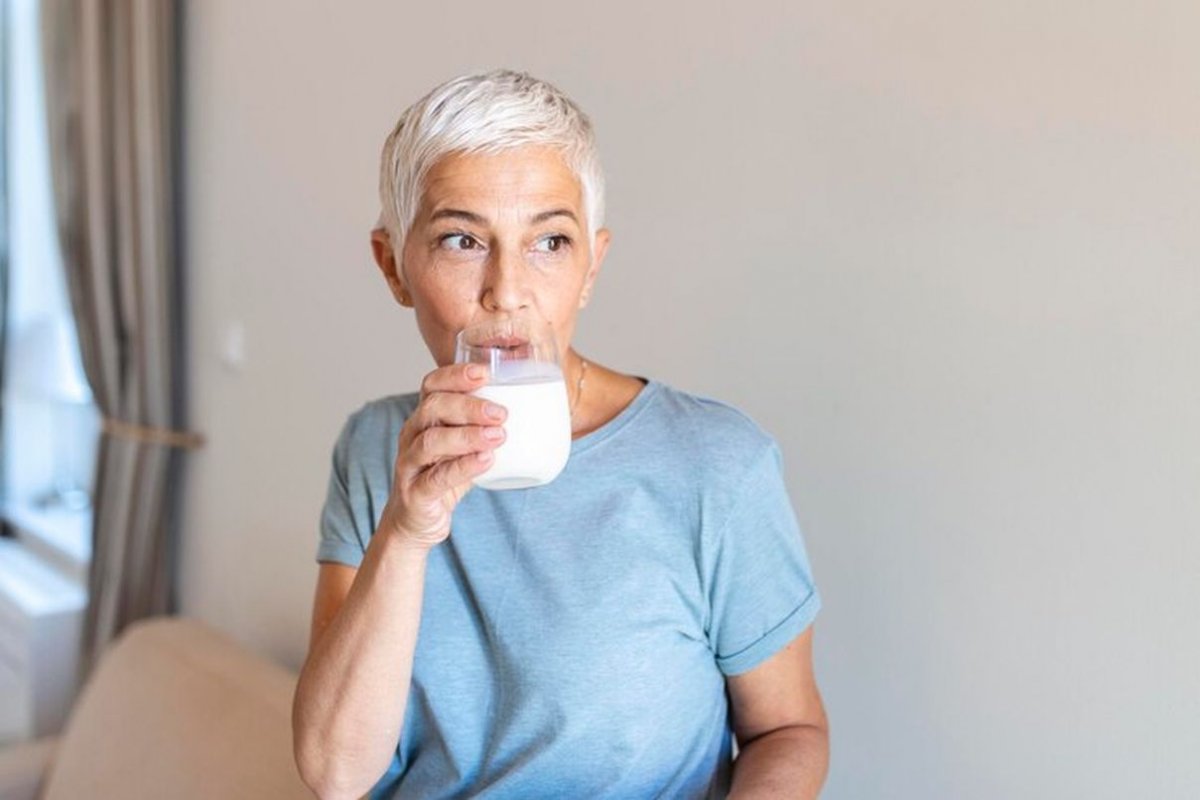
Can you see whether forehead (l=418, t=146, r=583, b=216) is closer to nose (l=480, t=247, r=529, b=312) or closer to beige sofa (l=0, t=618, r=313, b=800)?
nose (l=480, t=247, r=529, b=312)

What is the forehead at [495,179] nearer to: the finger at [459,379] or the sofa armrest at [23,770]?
the finger at [459,379]

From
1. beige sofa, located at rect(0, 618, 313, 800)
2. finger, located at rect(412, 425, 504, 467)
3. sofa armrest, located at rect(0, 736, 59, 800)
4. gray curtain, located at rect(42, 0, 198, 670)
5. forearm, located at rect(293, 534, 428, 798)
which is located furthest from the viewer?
gray curtain, located at rect(42, 0, 198, 670)

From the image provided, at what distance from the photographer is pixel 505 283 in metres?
1.03

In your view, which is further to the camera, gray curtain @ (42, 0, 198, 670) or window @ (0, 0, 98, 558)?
window @ (0, 0, 98, 558)

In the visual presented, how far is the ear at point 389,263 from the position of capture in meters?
1.17

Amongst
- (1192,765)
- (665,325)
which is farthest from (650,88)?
(1192,765)

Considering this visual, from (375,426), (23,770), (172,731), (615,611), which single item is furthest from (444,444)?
(23,770)

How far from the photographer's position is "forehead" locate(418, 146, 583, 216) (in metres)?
1.03

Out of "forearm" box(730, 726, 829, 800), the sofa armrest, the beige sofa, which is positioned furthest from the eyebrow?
the sofa armrest

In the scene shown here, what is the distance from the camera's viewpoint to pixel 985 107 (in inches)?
46.4

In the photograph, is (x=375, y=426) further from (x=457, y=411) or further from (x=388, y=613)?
(x=457, y=411)

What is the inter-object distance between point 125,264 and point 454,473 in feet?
7.00

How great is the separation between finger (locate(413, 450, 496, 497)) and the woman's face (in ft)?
0.50

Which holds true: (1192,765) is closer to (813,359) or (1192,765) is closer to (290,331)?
(813,359)
